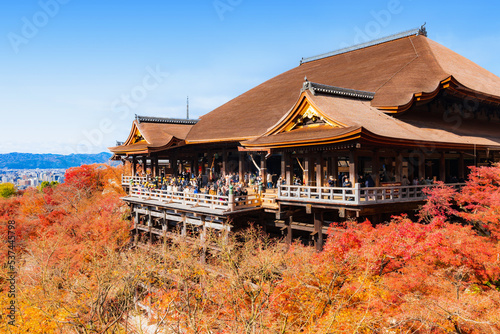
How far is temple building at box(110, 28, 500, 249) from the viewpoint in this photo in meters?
16.1

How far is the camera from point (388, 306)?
11172 mm

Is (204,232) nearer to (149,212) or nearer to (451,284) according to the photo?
(149,212)

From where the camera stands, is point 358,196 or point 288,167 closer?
point 358,196

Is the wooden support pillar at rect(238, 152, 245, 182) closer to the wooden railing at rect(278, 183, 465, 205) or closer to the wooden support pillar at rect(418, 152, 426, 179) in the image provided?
the wooden railing at rect(278, 183, 465, 205)

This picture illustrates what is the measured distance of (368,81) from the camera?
82.0 ft

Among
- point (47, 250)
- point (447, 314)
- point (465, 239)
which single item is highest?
point (465, 239)

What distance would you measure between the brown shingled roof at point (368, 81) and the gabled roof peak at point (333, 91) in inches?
23.0

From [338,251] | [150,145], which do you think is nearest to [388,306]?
[338,251]

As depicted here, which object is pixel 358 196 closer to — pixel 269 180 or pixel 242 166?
pixel 269 180

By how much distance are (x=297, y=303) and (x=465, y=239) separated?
6.30 metres

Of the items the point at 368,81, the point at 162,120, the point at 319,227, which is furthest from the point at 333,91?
the point at 162,120

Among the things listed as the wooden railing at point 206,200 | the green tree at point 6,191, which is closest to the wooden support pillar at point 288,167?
the wooden railing at point 206,200

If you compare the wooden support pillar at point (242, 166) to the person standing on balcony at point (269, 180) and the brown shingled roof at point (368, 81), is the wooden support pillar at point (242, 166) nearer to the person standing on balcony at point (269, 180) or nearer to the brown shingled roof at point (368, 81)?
the brown shingled roof at point (368, 81)

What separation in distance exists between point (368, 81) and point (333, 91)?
287 inches
